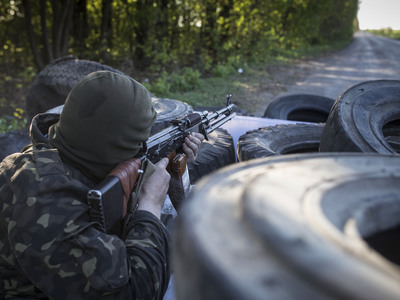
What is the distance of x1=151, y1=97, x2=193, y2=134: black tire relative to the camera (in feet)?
8.56

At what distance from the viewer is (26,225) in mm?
1159

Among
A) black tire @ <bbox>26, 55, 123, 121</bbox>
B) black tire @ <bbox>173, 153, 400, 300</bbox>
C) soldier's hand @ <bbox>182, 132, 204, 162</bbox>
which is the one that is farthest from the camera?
black tire @ <bbox>26, 55, 123, 121</bbox>

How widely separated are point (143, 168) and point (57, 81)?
2.11 meters

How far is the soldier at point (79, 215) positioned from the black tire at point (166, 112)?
1078mm

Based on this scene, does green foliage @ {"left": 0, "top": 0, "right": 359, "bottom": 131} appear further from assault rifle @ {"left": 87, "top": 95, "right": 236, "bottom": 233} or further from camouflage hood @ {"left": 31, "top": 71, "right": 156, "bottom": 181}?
camouflage hood @ {"left": 31, "top": 71, "right": 156, "bottom": 181}

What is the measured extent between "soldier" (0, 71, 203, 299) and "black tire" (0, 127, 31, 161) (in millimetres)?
1393

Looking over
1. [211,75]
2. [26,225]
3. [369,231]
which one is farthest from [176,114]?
[211,75]

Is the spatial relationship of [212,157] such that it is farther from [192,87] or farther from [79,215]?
[192,87]

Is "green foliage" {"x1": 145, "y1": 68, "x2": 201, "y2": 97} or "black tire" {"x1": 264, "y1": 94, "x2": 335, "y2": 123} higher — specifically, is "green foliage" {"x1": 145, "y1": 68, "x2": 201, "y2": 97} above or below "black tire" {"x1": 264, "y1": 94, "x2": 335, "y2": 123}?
below

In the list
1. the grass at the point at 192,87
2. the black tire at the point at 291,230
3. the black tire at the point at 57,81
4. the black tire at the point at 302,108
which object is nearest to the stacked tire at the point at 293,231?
the black tire at the point at 291,230

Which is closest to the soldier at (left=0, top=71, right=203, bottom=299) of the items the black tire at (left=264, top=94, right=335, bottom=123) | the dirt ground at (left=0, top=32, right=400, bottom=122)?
the black tire at (left=264, top=94, right=335, bottom=123)

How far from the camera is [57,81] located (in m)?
3.21

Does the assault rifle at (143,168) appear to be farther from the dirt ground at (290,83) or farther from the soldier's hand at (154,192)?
the dirt ground at (290,83)

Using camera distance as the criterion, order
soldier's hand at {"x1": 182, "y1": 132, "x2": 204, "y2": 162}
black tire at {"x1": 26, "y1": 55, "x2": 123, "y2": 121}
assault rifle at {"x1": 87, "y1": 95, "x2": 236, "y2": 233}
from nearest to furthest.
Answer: assault rifle at {"x1": 87, "y1": 95, "x2": 236, "y2": 233}, soldier's hand at {"x1": 182, "y1": 132, "x2": 204, "y2": 162}, black tire at {"x1": 26, "y1": 55, "x2": 123, "y2": 121}
